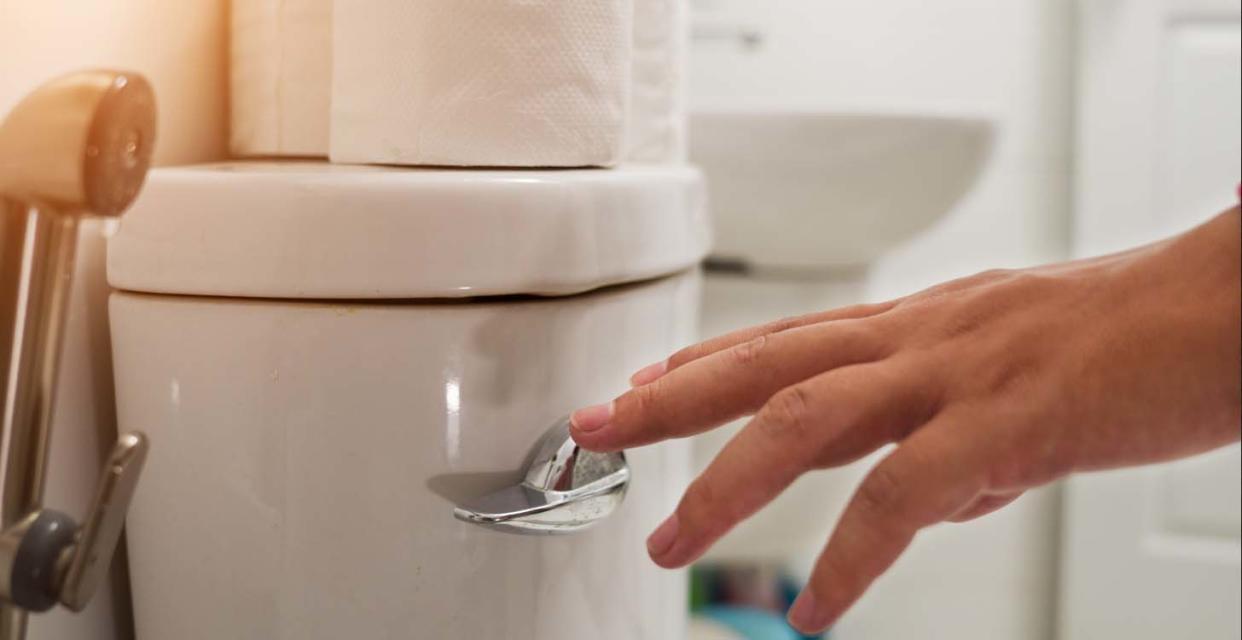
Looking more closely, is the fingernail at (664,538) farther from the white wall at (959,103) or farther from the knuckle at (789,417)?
the white wall at (959,103)

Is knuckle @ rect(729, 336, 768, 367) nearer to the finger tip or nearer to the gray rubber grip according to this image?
the finger tip

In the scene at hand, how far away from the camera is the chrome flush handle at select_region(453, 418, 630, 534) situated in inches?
16.4

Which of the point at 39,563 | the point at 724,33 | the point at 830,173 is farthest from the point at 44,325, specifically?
the point at 724,33

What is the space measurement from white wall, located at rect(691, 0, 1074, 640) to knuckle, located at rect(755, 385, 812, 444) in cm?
116

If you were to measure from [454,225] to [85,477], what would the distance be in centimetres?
20

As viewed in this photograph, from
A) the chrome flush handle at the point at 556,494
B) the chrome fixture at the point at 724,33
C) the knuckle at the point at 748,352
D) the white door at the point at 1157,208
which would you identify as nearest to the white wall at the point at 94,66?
the chrome flush handle at the point at 556,494

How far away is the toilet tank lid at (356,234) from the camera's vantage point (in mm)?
418

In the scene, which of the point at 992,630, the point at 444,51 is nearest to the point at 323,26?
the point at 444,51

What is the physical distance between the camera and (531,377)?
451mm

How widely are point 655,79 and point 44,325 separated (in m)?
0.38

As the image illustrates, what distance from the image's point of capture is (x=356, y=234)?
417mm

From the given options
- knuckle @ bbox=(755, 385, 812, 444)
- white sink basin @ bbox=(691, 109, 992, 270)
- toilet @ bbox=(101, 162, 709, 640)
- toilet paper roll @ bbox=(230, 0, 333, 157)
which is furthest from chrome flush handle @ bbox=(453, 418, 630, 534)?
white sink basin @ bbox=(691, 109, 992, 270)

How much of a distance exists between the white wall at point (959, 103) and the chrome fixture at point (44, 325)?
1203mm

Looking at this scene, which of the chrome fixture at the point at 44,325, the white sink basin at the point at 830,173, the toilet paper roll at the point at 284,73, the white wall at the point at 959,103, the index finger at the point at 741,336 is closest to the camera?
the chrome fixture at the point at 44,325
